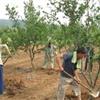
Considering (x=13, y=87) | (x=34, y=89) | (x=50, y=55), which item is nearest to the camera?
(x=13, y=87)

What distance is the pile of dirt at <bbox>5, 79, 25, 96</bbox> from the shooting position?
13.1 meters

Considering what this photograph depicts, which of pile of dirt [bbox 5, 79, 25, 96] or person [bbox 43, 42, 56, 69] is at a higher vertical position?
pile of dirt [bbox 5, 79, 25, 96]

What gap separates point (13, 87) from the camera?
13.6m

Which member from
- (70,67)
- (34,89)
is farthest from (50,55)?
(70,67)

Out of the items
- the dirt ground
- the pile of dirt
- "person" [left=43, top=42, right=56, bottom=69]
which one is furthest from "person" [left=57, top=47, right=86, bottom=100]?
"person" [left=43, top=42, right=56, bottom=69]

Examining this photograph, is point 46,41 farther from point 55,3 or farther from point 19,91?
point 55,3

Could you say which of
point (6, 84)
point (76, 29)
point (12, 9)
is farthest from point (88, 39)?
point (12, 9)

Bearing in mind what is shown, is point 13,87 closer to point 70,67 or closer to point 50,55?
point 70,67

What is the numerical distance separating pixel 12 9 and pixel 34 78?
474cm

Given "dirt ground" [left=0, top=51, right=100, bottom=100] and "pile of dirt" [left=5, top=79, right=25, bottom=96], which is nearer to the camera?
"dirt ground" [left=0, top=51, right=100, bottom=100]

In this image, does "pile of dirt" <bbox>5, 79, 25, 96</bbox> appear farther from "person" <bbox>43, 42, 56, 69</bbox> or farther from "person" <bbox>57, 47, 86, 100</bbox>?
"person" <bbox>43, 42, 56, 69</bbox>

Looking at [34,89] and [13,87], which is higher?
[13,87]

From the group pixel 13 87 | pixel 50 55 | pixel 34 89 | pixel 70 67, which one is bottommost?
pixel 50 55

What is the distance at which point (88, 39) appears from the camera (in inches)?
431
